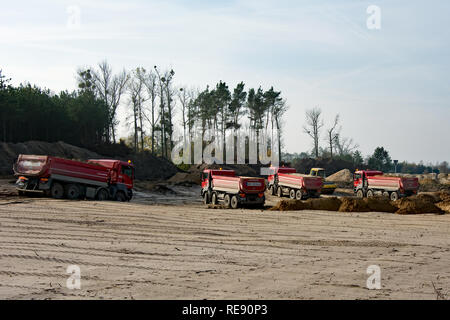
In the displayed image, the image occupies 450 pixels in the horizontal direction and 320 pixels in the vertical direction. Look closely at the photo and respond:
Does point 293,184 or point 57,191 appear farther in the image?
point 293,184

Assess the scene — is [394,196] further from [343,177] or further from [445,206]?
[343,177]

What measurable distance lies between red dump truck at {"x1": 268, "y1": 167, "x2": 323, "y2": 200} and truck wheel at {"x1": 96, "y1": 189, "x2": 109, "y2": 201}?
13557mm

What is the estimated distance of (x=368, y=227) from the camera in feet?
52.4

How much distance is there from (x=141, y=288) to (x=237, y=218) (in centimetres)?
1119

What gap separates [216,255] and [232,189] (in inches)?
542

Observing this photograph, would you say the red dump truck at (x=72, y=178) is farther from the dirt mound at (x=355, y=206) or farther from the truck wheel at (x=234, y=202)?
the dirt mound at (x=355, y=206)

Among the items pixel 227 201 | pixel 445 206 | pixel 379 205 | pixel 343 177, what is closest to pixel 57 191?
pixel 227 201

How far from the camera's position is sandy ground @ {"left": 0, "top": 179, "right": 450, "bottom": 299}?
7.55 meters

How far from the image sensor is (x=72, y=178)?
23.9 metres

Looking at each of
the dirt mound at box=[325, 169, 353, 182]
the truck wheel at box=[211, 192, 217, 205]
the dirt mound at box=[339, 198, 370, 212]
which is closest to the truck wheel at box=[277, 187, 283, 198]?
the truck wheel at box=[211, 192, 217, 205]

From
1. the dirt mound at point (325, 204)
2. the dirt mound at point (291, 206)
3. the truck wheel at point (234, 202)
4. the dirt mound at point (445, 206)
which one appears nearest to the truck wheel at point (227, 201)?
the truck wheel at point (234, 202)

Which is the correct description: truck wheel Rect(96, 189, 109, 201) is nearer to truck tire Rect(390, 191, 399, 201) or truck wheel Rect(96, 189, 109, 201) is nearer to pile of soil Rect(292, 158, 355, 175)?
truck tire Rect(390, 191, 399, 201)
